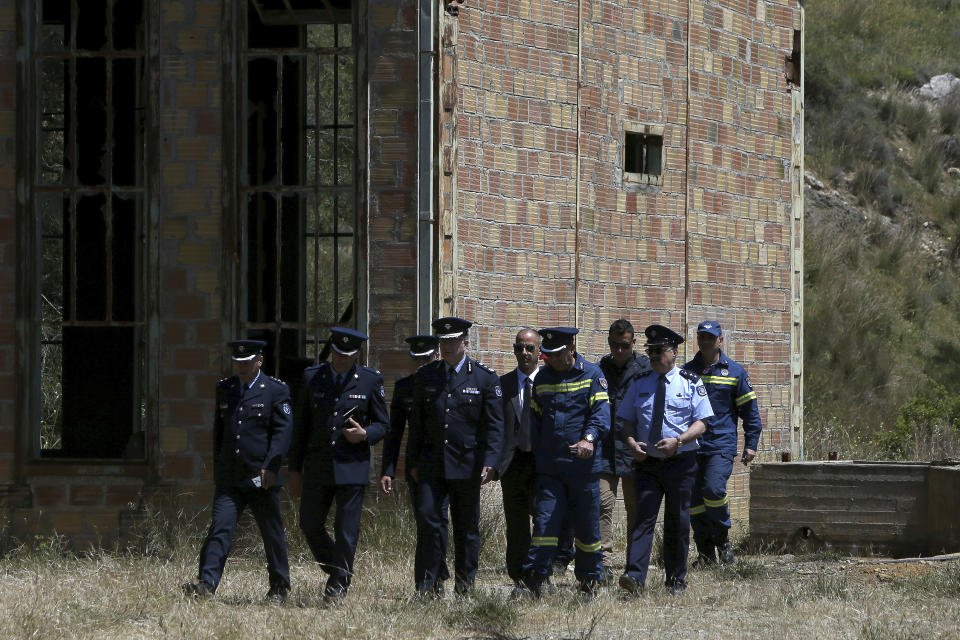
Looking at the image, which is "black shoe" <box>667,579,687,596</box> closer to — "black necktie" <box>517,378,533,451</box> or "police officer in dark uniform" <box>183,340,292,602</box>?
"black necktie" <box>517,378,533,451</box>

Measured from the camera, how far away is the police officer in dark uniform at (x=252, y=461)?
365 inches

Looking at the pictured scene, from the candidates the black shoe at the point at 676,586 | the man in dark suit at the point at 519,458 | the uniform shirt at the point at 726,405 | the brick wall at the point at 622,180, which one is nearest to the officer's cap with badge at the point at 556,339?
the man in dark suit at the point at 519,458

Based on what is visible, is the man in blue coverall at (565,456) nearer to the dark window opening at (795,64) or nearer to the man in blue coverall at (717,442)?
the man in blue coverall at (717,442)

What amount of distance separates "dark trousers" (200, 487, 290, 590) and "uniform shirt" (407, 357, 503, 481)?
37.6 inches

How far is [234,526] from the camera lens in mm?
9344

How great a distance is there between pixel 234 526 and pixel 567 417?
2.26m

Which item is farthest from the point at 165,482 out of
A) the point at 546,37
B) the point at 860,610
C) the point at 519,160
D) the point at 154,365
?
the point at 860,610

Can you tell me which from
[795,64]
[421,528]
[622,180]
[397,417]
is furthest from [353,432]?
[795,64]

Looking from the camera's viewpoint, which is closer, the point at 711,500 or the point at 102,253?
the point at 711,500

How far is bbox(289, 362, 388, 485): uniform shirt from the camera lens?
9.22 metres

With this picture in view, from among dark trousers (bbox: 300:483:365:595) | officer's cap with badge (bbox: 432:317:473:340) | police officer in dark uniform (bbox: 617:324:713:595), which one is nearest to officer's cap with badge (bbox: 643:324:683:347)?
police officer in dark uniform (bbox: 617:324:713:595)

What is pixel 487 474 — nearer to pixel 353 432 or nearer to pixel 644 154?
pixel 353 432

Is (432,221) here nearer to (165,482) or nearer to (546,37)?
(546,37)

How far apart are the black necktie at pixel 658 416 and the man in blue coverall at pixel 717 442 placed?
4.50 feet
